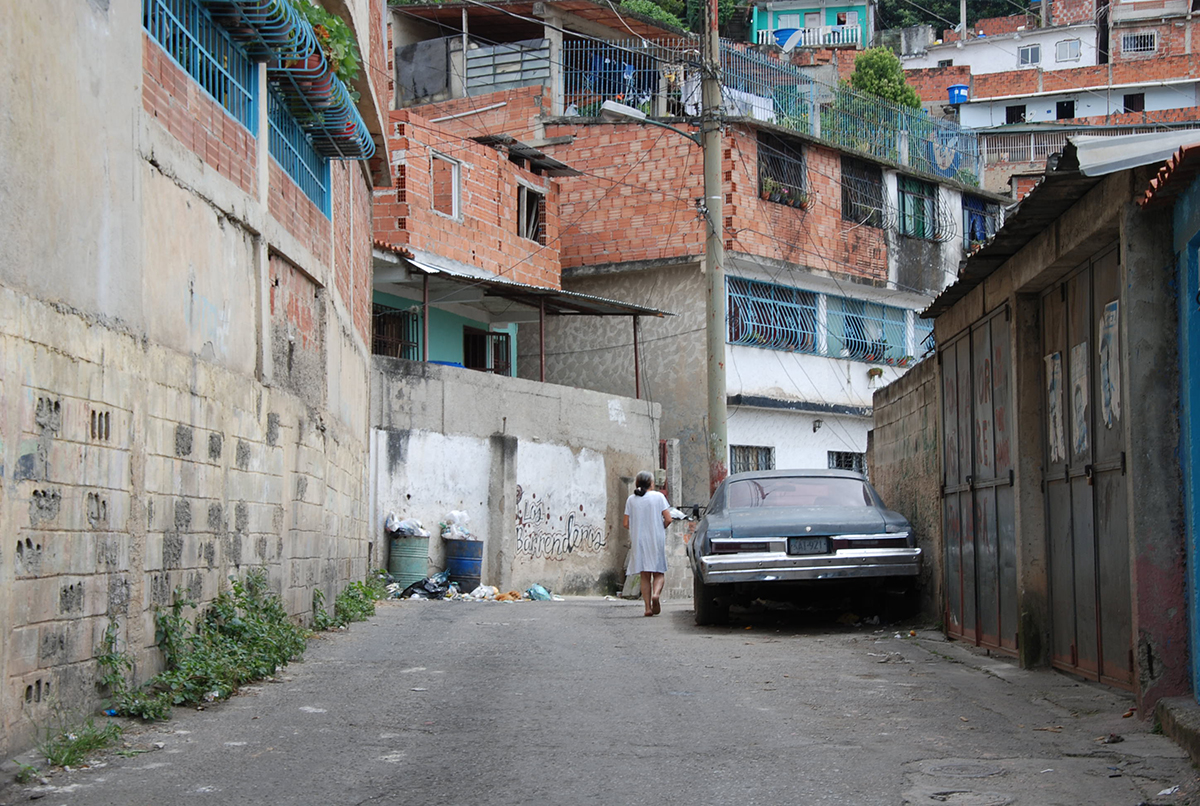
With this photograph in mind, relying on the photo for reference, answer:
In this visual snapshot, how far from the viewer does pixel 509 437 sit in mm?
21859

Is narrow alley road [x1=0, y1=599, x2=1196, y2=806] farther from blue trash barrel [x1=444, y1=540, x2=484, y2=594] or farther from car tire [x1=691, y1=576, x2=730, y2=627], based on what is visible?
blue trash barrel [x1=444, y1=540, x2=484, y2=594]

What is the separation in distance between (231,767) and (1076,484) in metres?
5.14

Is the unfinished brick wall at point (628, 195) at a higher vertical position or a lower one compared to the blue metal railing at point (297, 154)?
higher

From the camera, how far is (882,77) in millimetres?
45031

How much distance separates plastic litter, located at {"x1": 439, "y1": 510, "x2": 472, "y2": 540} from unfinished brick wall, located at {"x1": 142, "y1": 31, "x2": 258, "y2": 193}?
10846mm

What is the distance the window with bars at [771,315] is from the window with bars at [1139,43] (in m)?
33.4

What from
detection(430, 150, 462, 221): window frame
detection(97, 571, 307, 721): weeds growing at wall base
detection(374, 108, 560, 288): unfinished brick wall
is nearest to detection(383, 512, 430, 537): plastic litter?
detection(374, 108, 560, 288): unfinished brick wall

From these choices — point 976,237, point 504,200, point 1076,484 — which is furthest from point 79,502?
point 976,237

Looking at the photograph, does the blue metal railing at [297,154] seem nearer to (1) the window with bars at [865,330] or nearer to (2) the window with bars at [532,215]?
(2) the window with bars at [532,215]

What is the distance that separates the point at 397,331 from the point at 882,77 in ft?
86.5

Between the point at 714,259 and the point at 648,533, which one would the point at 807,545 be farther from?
the point at 714,259

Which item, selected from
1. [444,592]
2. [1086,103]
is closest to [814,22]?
[1086,103]

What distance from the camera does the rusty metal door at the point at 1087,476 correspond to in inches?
276

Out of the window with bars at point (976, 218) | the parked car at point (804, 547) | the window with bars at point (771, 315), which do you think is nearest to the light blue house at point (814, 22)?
the window with bars at point (976, 218)
